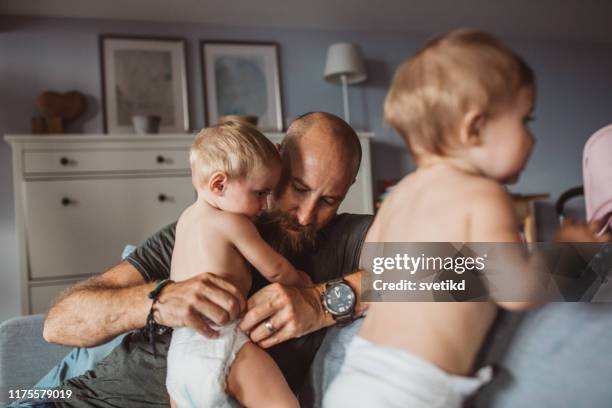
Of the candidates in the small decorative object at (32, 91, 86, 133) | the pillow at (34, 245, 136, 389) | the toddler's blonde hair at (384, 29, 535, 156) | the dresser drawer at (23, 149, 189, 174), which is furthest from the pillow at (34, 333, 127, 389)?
the small decorative object at (32, 91, 86, 133)

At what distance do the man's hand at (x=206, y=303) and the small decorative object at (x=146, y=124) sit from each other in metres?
2.24

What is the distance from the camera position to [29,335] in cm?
115

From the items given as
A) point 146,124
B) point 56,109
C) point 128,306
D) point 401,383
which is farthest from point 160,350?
point 56,109

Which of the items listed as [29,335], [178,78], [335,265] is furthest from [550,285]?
[178,78]

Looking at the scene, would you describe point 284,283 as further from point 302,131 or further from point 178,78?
point 178,78

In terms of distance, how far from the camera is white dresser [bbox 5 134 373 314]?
241 centimetres

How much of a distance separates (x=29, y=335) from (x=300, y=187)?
2.49 feet

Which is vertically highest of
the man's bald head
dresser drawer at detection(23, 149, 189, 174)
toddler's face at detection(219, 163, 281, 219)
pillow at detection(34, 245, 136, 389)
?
dresser drawer at detection(23, 149, 189, 174)

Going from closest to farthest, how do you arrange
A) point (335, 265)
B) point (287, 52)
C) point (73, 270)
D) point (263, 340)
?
point (263, 340) → point (335, 265) → point (73, 270) → point (287, 52)

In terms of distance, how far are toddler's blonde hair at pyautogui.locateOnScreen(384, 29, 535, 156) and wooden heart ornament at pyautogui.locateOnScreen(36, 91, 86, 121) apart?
2793mm

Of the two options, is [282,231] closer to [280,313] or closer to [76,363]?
[280,313]

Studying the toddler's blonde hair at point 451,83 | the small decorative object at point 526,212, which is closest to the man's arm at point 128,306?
the toddler's blonde hair at point 451,83

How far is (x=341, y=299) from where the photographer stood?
0.70 metres

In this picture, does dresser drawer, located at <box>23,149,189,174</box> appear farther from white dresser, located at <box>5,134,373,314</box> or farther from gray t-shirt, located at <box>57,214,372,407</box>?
gray t-shirt, located at <box>57,214,372,407</box>
